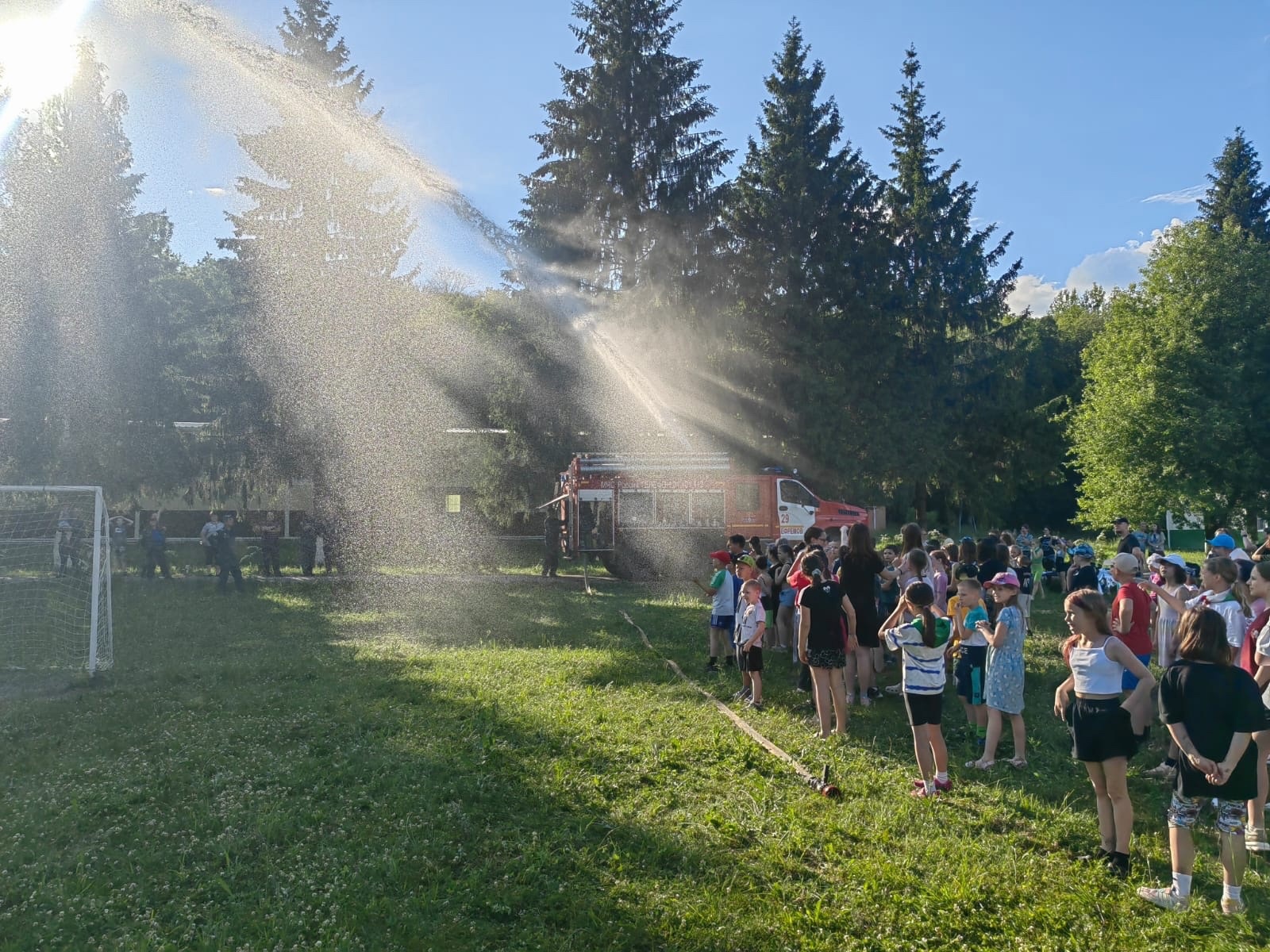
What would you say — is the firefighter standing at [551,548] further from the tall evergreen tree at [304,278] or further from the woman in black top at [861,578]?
the woman in black top at [861,578]

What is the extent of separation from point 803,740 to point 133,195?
3253 centimetres

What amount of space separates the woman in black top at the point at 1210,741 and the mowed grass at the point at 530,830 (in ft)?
0.71

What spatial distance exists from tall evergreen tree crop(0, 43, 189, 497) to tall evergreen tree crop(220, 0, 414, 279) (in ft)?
15.0

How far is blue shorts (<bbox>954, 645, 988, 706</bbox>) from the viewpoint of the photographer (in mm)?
8156

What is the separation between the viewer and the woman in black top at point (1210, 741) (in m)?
4.74

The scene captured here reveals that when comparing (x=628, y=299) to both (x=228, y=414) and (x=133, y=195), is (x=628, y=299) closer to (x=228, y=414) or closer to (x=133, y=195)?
(x=228, y=414)

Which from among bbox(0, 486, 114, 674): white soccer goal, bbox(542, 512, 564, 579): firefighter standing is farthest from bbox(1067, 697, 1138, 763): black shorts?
bbox(542, 512, 564, 579): firefighter standing

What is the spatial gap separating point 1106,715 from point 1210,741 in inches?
26.3

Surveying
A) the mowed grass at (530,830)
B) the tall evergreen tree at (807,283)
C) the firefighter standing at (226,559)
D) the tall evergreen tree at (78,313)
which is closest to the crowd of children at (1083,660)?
the mowed grass at (530,830)

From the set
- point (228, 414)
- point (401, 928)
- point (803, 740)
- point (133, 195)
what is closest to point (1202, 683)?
point (803, 740)

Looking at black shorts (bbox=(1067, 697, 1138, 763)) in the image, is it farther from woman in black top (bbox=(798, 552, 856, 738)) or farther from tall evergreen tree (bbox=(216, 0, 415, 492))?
tall evergreen tree (bbox=(216, 0, 415, 492))

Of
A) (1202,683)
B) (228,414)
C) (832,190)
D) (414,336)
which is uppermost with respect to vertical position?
(832,190)

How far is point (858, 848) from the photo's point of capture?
586cm

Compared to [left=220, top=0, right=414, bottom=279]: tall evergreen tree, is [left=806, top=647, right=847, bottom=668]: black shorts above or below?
below
